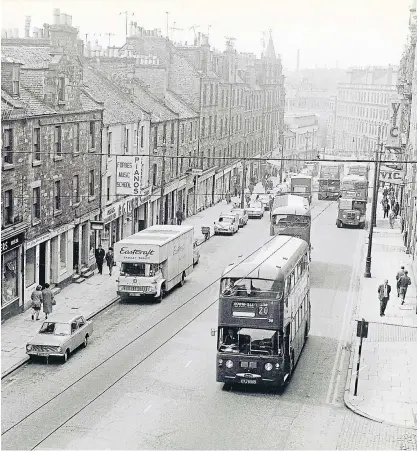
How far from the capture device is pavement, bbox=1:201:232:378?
89.5ft

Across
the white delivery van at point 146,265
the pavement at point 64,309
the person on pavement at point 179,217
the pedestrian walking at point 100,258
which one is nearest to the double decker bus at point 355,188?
the person on pavement at point 179,217

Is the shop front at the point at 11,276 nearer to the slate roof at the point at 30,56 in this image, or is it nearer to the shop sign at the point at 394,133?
the slate roof at the point at 30,56

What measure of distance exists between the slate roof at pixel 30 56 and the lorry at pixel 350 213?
2988cm

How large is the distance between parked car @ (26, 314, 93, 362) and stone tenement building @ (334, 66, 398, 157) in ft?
321

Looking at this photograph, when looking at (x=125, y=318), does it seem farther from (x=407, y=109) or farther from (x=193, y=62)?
(x=407, y=109)

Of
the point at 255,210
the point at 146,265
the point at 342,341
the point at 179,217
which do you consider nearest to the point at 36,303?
the point at 146,265

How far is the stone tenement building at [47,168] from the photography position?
33.1 m

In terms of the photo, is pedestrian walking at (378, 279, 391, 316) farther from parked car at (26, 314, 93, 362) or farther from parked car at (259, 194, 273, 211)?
parked car at (259, 194, 273, 211)

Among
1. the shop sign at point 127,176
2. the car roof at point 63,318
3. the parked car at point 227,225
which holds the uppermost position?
the shop sign at point 127,176

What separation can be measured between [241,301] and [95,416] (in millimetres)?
5252

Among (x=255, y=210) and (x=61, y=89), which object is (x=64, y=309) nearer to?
(x=61, y=89)

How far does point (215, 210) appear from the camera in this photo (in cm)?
7231

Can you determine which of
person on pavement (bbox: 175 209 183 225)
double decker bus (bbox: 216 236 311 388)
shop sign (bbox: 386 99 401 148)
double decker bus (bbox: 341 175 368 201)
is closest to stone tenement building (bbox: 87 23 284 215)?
person on pavement (bbox: 175 209 183 225)

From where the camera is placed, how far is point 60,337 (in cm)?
2712
